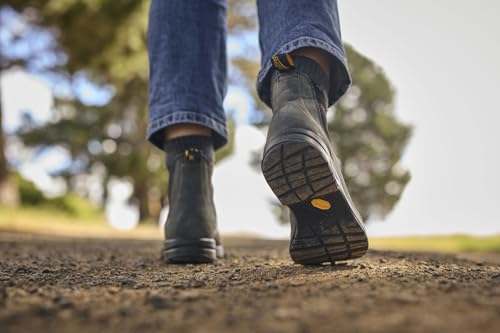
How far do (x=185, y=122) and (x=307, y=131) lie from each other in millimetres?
370

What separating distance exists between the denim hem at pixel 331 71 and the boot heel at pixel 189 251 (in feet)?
1.22

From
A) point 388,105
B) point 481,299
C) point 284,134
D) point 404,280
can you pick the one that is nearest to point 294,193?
point 284,134

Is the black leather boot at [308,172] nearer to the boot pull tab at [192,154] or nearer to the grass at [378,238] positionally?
the boot pull tab at [192,154]

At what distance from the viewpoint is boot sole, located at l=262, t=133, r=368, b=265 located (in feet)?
2.64

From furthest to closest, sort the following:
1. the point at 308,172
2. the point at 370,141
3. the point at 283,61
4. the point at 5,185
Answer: the point at 370,141
the point at 5,185
the point at 283,61
the point at 308,172

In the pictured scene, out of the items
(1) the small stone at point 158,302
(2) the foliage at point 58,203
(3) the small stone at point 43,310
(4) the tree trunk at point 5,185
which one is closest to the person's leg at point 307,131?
(1) the small stone at point 158,302

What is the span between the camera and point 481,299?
53cm

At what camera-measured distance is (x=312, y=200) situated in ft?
2.76

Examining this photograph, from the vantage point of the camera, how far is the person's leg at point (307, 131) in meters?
0.81

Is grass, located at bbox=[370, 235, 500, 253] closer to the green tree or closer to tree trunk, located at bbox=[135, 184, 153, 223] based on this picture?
the green tree

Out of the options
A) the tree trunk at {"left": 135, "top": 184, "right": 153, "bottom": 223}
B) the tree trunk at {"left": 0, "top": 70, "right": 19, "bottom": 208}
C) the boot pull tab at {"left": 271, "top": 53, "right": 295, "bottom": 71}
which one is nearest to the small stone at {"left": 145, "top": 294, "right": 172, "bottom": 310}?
the boot pull tab at {"left": 271, "top": 53, "right": 295, "bottom": 71}

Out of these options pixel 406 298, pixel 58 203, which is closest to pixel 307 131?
pixel 406 298

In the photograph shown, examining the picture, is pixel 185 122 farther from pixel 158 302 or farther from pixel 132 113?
pixel 132 113

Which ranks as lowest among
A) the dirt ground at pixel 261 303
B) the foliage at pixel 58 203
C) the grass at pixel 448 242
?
the grass at pixel 448 242
